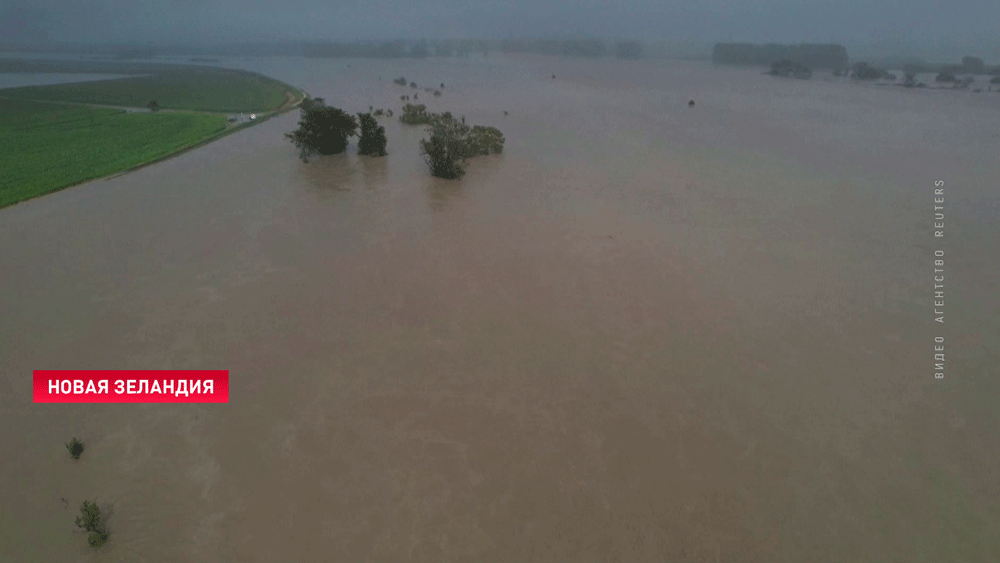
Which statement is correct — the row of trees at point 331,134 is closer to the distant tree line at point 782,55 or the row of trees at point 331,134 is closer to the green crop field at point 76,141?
the green crop field at point 76,141

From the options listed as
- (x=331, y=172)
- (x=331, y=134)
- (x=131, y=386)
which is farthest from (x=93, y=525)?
(x=331, y=134)

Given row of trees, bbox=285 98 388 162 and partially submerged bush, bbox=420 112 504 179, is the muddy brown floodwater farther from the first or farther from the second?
row of trees, bbox=285 98 388 162

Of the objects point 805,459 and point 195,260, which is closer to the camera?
point 805,459

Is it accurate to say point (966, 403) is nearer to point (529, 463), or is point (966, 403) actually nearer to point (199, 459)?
point (529, 463)

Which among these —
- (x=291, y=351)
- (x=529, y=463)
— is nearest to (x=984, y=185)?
(x=529, y=463)

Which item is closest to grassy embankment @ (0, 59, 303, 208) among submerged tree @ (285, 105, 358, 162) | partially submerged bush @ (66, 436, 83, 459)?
submerged tree @ (285, 105, 358, 162)

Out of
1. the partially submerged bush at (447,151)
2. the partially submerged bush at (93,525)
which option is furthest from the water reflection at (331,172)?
the partially submerged bush at (93,525)

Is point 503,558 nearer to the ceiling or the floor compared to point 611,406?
nearer to the floor

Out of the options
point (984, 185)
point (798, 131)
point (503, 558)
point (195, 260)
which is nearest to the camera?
point (503, 558)
